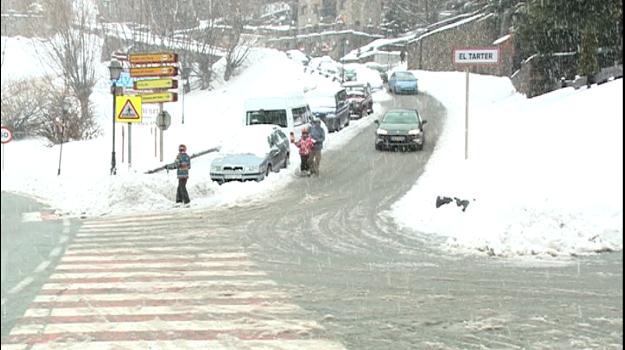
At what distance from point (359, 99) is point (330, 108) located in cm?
737

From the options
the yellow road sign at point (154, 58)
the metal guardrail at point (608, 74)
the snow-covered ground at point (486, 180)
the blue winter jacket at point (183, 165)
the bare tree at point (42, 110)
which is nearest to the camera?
the bare tree at point (42, 110)

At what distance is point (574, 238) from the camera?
11.4 metres

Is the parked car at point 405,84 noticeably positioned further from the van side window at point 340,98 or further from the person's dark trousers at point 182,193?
the person's dark trousers at point 182,193

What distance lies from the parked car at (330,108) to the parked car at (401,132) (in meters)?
5.29

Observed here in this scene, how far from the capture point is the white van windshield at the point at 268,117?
25844 mm

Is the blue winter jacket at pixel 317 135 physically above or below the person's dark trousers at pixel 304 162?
above

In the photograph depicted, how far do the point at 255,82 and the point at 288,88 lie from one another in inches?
213

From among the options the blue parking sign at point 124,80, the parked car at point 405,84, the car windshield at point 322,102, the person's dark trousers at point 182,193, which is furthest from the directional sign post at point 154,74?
the parked car at point 405,84

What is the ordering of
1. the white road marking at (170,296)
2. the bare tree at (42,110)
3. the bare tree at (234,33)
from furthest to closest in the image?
the bare tree at (234,33), the white road marking at (170,296), the bare tree at (42,110)

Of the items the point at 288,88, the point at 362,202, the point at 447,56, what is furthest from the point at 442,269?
the point at 447,56

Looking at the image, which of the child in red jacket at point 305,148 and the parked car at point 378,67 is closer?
the child in red jacket at point 305,148

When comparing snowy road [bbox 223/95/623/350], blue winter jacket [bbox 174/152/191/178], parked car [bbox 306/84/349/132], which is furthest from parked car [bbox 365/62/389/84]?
snowy road [bbox 223/95/623/350]

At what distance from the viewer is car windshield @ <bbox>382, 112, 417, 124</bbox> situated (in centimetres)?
2704

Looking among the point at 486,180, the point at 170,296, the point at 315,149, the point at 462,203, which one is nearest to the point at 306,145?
the point at 315,149
